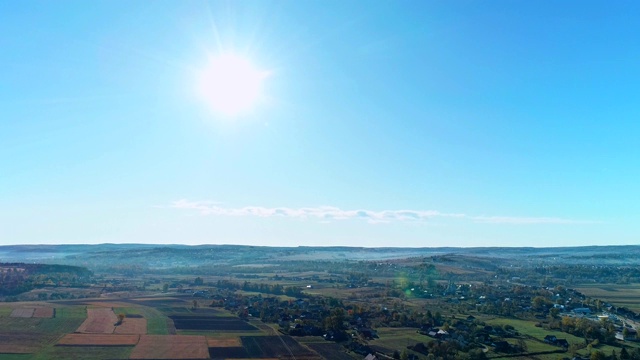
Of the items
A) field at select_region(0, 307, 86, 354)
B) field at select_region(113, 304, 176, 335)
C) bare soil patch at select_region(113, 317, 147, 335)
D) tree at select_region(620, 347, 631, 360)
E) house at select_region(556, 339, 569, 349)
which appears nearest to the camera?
tree at select_region(620, 347, 631, 360)

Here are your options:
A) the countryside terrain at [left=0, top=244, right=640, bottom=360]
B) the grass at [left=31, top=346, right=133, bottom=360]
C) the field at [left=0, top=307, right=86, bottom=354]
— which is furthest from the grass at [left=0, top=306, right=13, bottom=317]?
the grass at [left=31, top=346, right=133, bottom=360]

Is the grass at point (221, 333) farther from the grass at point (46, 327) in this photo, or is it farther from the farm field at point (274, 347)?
the grass at point (46, 327)

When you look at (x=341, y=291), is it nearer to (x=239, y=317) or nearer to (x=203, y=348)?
(x=239, y=317)

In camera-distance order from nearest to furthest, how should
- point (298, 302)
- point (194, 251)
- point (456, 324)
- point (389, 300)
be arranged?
point (456, 324) → point (298, 302) → point (389, 300) → point (194, 251)

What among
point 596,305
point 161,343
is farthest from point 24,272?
point 596,305

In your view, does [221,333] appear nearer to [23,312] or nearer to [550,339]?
[23,312]

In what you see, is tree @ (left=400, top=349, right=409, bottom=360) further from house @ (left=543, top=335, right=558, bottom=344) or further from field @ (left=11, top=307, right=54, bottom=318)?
field @ (left=11, top=307, right=54, bottom=318)
